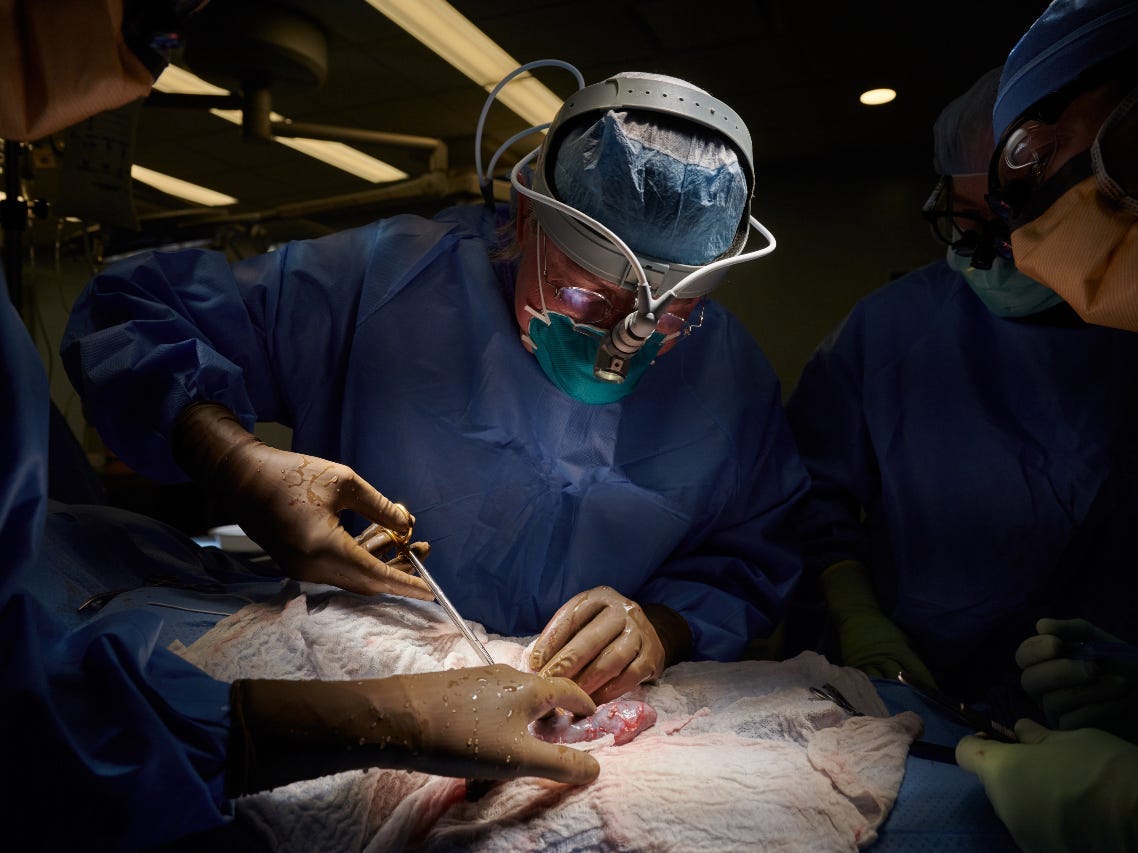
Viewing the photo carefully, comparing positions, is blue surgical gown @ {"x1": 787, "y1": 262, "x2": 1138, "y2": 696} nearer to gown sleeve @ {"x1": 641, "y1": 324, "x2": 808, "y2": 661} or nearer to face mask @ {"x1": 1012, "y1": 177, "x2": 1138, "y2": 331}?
gown sleeve @ {"x1": 641, "y1": 324, "x2": 808, "y2": 661}

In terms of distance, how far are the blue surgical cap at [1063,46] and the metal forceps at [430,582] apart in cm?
131

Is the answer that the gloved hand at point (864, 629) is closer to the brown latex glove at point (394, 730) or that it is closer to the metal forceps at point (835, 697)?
the metal forceps at point (835, 697)

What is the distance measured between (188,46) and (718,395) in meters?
3.33

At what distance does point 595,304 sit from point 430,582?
2.02 ft

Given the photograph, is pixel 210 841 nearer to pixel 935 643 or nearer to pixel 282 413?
pixel 282 413

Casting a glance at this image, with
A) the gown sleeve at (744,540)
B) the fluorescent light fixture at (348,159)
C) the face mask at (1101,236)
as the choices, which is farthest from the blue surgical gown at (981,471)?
the fluorescent light fixture at (348,159)

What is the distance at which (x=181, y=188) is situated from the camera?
7.68 metres

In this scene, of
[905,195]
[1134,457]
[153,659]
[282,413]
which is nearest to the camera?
[153,659]

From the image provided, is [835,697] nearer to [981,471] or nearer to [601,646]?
[601,646]

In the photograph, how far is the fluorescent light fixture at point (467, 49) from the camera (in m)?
3.76

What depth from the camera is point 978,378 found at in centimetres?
194

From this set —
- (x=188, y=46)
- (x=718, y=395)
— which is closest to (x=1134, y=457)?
(x=718, y=395)

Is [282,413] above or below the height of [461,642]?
above

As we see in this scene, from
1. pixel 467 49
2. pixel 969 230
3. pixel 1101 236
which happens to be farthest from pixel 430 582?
pixel 467 49
